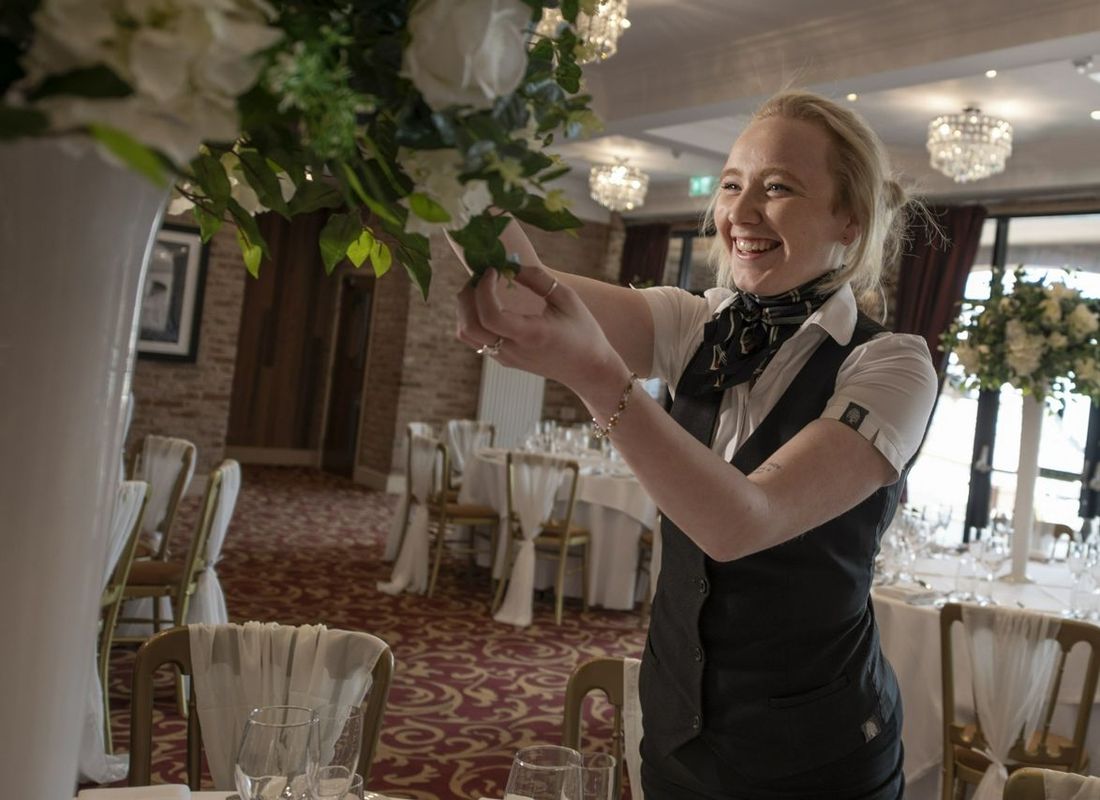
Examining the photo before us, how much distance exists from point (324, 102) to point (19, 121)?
192 millimetres

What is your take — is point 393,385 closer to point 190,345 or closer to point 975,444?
point 190,345

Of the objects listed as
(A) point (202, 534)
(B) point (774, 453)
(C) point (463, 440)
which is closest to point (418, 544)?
(C) point (463, 440)

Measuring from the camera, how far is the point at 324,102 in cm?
70

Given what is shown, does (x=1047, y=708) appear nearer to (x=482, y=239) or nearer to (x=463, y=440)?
(x=482, y=239)

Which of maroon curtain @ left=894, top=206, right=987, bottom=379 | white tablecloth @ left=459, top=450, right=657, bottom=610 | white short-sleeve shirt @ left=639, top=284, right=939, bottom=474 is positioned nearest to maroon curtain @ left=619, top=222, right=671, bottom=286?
maroon curtain @ left=894, top=206, right=987, bottom=379

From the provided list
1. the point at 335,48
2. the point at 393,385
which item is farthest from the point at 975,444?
the point at 335,48

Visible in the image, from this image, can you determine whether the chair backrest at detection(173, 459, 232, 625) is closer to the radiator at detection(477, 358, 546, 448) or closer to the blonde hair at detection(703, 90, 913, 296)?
the blonde hair at detection(703, 90, 913, 296)

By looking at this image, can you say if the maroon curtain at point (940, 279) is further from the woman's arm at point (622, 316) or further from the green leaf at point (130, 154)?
the green leaf at point (130, 154)

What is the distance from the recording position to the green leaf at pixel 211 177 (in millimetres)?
1012

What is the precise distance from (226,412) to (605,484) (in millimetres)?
5119

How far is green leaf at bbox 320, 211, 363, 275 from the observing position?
3.64ft

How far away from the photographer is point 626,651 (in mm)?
6617

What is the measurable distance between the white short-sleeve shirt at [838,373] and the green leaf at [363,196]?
0.89 metres

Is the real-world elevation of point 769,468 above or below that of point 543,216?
below
